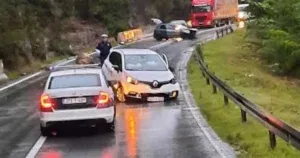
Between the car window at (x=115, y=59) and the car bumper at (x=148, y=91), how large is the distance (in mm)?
1549

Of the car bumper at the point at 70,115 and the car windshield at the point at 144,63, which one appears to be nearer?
the car bumper at the point at 70,115

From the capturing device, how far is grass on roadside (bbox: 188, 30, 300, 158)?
39.5 feet

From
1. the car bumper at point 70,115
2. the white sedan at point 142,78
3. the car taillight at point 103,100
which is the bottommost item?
the white sedan at point 142,78

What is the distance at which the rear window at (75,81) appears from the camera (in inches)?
563

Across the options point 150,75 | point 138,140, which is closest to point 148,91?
point 150,75

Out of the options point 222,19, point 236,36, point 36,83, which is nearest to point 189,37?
point 236,36

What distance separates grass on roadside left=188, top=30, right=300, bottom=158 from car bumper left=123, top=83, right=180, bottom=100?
2.66ft

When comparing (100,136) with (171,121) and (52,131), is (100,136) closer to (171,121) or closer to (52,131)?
(52,131)

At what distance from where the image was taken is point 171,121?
52.1 feet

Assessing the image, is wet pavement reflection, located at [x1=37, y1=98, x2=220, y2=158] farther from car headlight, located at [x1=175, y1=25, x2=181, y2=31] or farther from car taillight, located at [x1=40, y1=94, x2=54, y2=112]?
car headlight, located at [x1=175, y1=25, x2=181, y2=31]

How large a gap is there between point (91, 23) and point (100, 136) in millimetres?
46047

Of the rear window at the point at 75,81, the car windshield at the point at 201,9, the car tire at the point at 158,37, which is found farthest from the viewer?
the car windshield at the point at 201,9

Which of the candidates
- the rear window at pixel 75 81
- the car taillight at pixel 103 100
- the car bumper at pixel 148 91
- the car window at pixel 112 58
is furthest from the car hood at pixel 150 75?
the car taillight at pixel 103 100

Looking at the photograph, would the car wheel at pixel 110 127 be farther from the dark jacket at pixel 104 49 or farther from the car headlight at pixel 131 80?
the dark jacket at pixel 104 49
